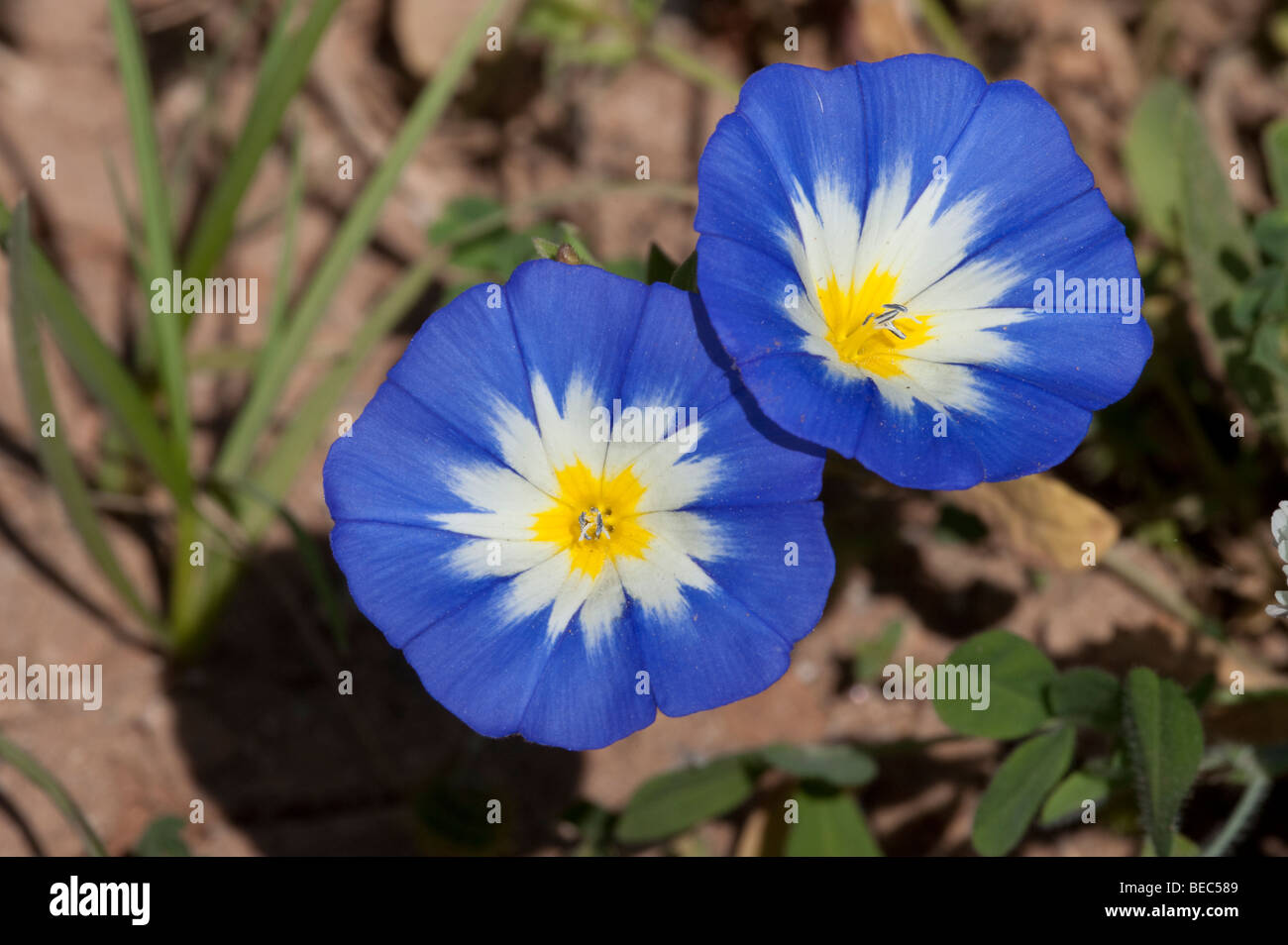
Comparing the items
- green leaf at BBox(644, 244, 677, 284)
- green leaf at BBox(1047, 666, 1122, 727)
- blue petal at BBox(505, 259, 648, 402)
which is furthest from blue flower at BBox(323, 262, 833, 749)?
green leaf at BBox(1047, 666, 1122, 727)

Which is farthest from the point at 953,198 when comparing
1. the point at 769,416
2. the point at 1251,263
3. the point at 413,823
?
the point at 413,823

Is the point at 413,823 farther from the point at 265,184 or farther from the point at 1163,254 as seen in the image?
the point at 1163,254

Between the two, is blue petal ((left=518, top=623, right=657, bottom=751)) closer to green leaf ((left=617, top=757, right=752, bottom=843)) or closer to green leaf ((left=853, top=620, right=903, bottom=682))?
green leaf ((left=617, top=757, right=752, bottom=843))

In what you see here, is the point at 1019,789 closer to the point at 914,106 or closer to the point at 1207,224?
the point at 914,106

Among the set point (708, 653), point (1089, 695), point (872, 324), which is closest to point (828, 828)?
point (1089, 695)

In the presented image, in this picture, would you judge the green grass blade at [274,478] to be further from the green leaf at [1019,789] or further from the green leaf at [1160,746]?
the green leaf at [1160,746]

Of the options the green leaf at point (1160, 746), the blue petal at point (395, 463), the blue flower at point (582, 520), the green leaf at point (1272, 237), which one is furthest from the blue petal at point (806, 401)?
the green leaf at point (1272, 237)
